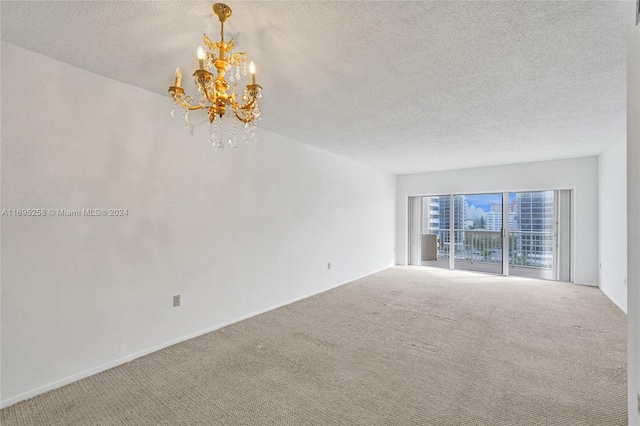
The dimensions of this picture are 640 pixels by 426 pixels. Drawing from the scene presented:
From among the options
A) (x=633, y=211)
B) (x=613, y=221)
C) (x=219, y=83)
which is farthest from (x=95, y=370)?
(x=613, y=221)

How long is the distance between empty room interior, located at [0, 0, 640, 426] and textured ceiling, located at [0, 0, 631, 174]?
0.05 ft

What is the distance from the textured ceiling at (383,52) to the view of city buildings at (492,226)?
9.92 ft

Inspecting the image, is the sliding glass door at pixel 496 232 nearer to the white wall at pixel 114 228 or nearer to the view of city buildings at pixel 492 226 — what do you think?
the view of city buildings at pixel 492 226

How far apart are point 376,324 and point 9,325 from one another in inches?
125

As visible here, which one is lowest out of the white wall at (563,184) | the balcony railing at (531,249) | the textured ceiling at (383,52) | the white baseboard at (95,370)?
the white baseboard at (95,370)

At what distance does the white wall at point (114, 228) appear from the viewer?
78.9 inches

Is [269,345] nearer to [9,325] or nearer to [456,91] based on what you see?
[9,325]

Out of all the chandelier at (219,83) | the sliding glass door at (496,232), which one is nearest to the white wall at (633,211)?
the chandelier at (219,83)

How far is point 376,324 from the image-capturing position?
3.35 meters

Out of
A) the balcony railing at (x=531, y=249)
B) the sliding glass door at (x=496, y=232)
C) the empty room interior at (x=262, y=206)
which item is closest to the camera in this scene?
the empty room interior at (x=262, y=206)

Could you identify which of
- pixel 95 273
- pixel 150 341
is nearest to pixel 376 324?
pixel 150 341

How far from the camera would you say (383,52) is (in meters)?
1.99

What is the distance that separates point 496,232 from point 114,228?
285 inches

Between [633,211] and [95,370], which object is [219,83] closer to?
[633,211]
